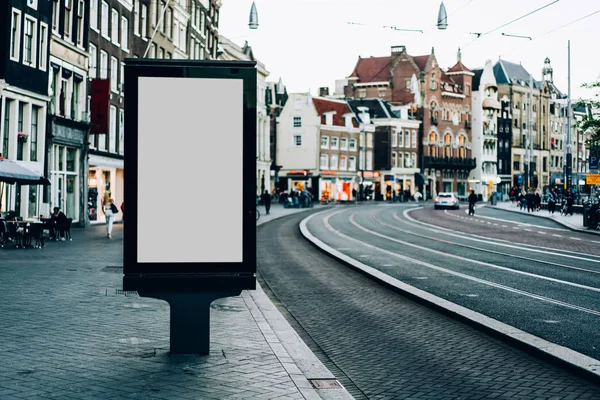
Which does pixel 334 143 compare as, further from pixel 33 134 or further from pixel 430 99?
pixel 33 134

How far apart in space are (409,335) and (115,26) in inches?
1400

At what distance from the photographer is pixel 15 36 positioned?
28.9 metres

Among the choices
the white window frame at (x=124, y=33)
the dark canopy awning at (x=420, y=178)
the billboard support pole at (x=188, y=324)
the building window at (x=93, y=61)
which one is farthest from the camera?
the dark canopy awning at (x=420, y=178)

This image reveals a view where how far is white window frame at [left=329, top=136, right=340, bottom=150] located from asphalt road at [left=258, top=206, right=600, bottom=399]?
243 feet

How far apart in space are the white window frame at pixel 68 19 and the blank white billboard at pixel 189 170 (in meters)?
28.6

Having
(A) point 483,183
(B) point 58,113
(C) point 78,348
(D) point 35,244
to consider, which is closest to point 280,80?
(A) point 483,183

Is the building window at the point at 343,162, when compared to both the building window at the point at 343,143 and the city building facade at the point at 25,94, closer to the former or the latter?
the building window at the point at 343,143

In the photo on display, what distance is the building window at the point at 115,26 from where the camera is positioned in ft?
136

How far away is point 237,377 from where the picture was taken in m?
7.00

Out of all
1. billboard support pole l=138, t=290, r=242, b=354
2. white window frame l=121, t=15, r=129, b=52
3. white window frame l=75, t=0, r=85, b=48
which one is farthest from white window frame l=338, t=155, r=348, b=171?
billboard support pole l=138, t=290, r=242, b=354

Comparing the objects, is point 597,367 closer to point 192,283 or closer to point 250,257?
point 250,257

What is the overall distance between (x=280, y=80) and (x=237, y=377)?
3671 inches

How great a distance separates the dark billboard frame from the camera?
7.45 meters

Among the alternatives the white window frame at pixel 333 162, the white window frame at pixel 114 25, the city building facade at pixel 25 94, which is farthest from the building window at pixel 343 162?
the city building facade at pixel 25 94
